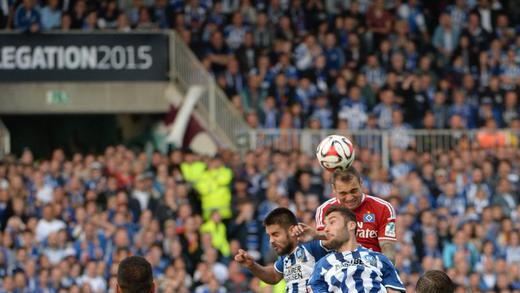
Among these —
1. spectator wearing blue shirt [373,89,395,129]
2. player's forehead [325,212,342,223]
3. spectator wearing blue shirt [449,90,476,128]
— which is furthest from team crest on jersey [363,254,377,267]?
spectator wearing blue shirt [449,90,476,128]

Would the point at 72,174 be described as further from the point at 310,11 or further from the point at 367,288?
the point at 367,288

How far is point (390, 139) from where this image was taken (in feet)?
80.8

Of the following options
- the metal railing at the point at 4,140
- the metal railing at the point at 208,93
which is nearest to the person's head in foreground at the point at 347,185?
the metal railing at the point at 208,93

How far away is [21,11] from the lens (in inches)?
1008

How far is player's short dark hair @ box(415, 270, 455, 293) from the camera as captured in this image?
1000cm

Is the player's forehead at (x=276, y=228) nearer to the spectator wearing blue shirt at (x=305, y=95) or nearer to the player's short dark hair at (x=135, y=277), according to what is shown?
the player's short dark hair at (x=135, y=277)

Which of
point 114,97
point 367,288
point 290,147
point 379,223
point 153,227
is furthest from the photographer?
point 114,97

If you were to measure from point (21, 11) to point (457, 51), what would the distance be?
7638 mm

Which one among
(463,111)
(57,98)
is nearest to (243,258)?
(463,111)

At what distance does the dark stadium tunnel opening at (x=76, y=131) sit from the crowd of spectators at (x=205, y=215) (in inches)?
174

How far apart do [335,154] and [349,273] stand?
6.82 feet

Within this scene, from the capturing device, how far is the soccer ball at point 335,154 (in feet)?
41.2

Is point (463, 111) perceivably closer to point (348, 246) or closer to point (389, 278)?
point (389, 278)

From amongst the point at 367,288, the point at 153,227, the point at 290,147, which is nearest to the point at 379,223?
the point at 367,288
